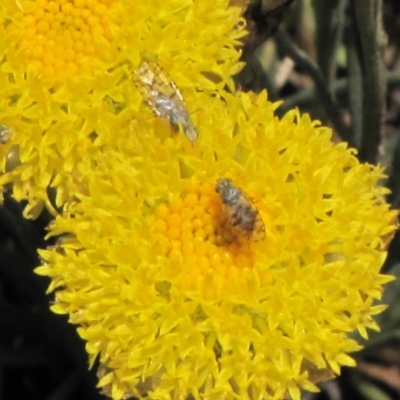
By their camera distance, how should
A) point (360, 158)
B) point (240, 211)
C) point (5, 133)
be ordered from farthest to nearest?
1. point (360, 158)
2. point (5, 133)
3. point (240, 211)

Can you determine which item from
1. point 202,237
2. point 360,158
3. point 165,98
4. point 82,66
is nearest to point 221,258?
point 202,237

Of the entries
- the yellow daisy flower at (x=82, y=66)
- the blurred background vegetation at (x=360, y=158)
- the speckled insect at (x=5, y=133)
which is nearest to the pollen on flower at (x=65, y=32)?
the yellow daisy flower at (x=82, y=66)

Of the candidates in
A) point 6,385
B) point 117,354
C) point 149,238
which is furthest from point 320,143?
point 6,385

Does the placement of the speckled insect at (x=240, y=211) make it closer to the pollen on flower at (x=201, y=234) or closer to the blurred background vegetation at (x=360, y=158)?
the pollen on flower at (x=201, y=234)

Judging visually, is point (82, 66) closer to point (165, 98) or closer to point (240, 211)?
point (165, 98)

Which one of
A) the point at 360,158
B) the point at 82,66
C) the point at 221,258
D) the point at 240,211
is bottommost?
the point at 360,158
